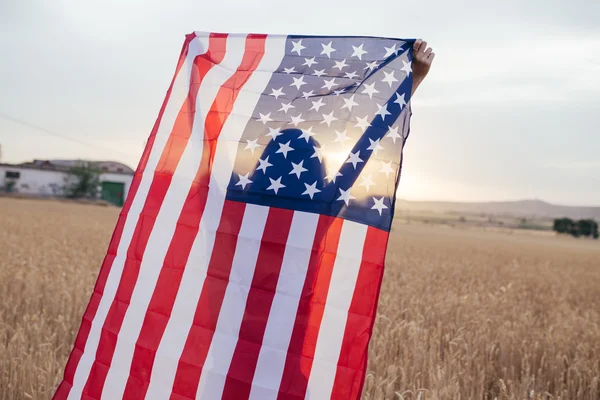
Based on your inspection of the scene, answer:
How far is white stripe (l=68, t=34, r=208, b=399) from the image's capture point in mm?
2906

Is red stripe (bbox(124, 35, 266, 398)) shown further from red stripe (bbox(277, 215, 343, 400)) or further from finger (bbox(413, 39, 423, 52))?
finger (bbox(413, 39, 423, 52))

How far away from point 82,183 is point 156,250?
64.1m

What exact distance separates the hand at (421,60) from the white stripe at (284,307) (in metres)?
1.16

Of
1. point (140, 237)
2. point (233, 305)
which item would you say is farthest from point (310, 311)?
point (140, 237)

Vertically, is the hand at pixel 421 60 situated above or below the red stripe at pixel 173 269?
A: above

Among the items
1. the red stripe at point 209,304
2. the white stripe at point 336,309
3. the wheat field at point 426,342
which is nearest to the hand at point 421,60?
the white stripe at point 336,309

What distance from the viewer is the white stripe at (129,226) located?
9.53 ft

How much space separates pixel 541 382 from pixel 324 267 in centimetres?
293

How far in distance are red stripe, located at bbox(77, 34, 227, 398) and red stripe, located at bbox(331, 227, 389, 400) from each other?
1.25 metres

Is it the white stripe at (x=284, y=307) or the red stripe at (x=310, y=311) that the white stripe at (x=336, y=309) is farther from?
the white stripe at (x=284, y=307)

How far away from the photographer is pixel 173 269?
2.82 metres

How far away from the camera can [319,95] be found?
299 centimetres

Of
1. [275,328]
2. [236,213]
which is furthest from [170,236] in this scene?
[275,328]

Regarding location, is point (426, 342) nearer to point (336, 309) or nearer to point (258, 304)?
point (336, 309)
